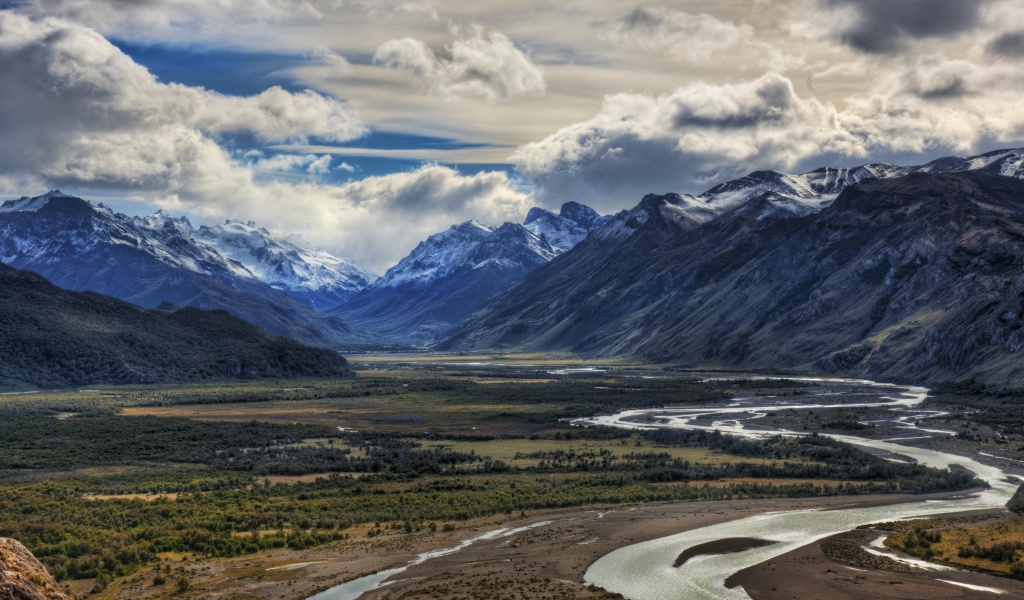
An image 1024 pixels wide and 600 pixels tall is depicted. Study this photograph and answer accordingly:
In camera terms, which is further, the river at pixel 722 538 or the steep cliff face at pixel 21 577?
the river at pixel 722 538

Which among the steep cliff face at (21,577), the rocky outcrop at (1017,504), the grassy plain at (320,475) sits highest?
the steep cliff face at (21,577)

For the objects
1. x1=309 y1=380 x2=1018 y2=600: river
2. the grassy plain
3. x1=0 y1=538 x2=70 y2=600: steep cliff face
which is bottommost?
the grassy plain

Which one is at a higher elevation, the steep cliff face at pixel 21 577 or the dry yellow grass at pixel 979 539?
the steep cliff face at pixel 21 577

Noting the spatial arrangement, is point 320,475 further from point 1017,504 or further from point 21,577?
point 1017,504

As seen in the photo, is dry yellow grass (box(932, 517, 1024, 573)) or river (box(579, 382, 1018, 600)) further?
dry yellow grass (box(932, 517, 1024, 573))

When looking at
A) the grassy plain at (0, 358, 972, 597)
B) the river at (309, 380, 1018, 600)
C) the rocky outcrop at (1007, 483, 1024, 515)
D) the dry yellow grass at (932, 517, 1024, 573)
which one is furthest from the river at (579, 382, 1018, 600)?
the dry yellow grass at (932, 517, 1024, 573)

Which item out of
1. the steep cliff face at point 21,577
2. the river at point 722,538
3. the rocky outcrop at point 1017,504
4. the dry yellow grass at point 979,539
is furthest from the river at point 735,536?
the steep cliff face at point 21,577

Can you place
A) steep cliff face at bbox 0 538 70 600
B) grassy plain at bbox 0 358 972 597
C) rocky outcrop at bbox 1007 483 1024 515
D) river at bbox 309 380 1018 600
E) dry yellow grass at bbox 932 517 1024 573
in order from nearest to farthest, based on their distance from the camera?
steep cliff face at bbox 0 538 70 600 < river at bbox 309 380 1018 600 < dry yellow grass at bbox 932 517 1024 573 < grassy plain at bbox 0 358 972 597 < rocky outcrop at bbox 1007 483 1024 515

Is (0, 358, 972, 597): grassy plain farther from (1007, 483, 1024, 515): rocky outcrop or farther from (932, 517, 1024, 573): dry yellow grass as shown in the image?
(932, 517, 1024, 573): dry yellow grass

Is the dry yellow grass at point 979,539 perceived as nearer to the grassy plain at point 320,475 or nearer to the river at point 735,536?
the river at point 735,536

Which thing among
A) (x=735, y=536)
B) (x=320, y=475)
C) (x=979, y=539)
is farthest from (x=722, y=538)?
(x=320, y=475)
